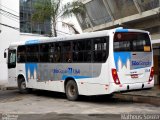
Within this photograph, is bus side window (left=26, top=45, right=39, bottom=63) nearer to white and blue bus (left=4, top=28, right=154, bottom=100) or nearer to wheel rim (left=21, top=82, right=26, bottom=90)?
white and blue bus (left=4, top=28, right=154, bottom=100)

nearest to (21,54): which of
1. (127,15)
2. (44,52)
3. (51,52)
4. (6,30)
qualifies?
(44,52)

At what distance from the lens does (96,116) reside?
1199 centimetres

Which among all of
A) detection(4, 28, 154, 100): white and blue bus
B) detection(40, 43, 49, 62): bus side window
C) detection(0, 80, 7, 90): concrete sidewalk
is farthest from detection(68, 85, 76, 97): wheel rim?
detection(0, 80, 7, 90): concrete sidewalk

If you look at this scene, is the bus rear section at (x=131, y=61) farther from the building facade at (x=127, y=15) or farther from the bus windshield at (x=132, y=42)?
the building facade at (x=127, y=15)

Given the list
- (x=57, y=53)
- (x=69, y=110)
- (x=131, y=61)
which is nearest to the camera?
(x=69, y=110)

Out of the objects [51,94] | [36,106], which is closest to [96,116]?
[36,106]

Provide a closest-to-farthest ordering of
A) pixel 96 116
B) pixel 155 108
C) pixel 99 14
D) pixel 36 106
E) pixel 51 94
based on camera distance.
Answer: pixel 96 116
pixel 155 108
pixel 36 106
pixel 51 94
pixel 99 14

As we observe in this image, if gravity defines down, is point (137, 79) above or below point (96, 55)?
below

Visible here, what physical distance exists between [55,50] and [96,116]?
6303 mm

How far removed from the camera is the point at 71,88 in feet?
55.7

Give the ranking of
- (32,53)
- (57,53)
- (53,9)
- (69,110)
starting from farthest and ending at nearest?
1. (53,9)
2. (32,53)
3. (57,53)
4. (69,110)

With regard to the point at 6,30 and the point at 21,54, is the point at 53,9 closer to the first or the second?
the point at 21,54

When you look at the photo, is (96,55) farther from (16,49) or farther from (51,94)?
(16,49)

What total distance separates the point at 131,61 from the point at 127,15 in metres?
8.79
